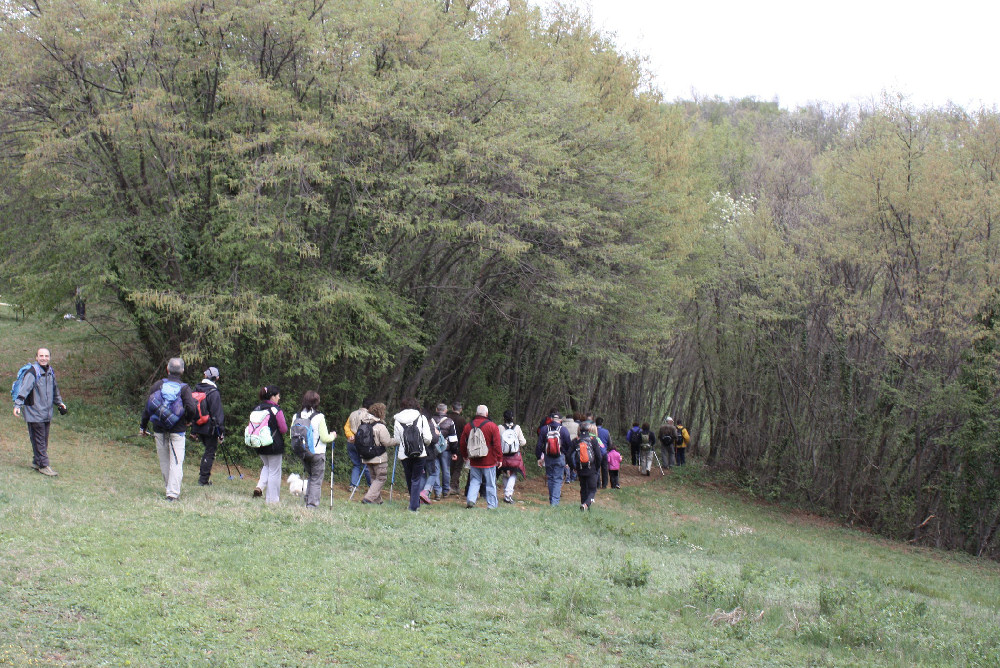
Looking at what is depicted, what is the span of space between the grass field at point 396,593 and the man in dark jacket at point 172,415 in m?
0.34

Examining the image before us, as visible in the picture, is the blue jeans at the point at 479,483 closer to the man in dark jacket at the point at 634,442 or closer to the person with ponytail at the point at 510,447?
the person with ponytail at the point at 510,447

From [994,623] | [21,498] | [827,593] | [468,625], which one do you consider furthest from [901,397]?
[21,498]

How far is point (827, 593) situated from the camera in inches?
277

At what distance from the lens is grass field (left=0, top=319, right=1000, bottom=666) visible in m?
4.80

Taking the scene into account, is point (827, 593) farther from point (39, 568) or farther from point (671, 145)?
point (671, 145)

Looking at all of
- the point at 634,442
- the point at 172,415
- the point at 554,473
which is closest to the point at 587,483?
the point at 554,473

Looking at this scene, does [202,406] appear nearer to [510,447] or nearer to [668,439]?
[510,447]

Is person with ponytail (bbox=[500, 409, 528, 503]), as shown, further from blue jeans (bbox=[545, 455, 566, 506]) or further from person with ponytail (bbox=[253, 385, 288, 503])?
person with ponytail (bbox=[253, 385, 288, 503])

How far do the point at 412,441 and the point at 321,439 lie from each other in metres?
1.25

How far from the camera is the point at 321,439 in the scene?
930cm

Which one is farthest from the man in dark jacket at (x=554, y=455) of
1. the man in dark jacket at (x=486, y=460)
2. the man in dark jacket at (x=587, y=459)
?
the man in dark jacket at (x=486, y=460)

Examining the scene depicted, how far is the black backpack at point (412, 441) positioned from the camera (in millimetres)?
10078

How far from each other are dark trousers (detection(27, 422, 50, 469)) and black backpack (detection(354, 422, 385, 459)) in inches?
143

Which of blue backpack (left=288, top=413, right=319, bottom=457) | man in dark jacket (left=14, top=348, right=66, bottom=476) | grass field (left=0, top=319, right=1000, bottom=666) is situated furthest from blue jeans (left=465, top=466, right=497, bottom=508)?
man in dark jacket (left=14, top=348, right=66, bottom=476)
